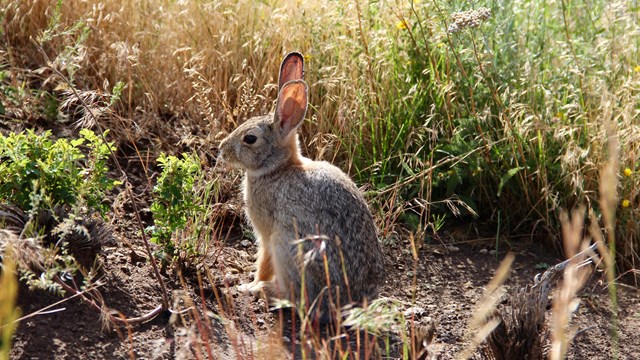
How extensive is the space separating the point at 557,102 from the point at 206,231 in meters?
2.26

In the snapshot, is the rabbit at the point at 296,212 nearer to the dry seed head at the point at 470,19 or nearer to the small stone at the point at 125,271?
the small stone at the point at 125,271

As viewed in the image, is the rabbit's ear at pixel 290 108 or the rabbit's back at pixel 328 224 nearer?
the rabbit's back at pixel 328 224

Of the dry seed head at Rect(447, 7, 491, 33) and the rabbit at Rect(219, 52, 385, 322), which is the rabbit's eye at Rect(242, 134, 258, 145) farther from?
the dry seed head at Rect(447, 7, 491, 33)

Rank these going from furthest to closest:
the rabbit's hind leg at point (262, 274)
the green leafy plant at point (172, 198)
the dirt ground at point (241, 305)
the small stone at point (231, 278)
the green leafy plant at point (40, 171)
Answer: the small stone at point (231, 278), the rabbit's hind leg at point (262, 274), the green leafy plant at point (172, 198), the green leafy plant at point (40, 171), the dirt ground at point (241, 305)

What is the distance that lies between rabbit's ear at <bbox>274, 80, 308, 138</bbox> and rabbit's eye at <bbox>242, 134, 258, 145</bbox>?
0.48 feet

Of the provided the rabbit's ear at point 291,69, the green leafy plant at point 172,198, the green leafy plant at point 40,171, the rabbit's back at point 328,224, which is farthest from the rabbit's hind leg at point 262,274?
the green leafy plant at point 40,171

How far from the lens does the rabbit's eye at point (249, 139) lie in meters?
4.86

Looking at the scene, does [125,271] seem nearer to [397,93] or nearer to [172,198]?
[172,198]

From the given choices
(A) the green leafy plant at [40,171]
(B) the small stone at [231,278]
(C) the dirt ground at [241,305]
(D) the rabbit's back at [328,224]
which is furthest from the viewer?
(B) the small stone at [231,278]

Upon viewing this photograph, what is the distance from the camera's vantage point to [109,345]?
150 inches

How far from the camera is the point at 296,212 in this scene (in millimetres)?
4559

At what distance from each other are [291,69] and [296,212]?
857 millimetres

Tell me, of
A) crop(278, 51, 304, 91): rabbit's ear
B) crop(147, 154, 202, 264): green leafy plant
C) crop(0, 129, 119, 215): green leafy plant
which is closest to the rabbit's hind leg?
crop(147, 154, 202, 264): green leafy plant

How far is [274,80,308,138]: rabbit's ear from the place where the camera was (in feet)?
15.5
